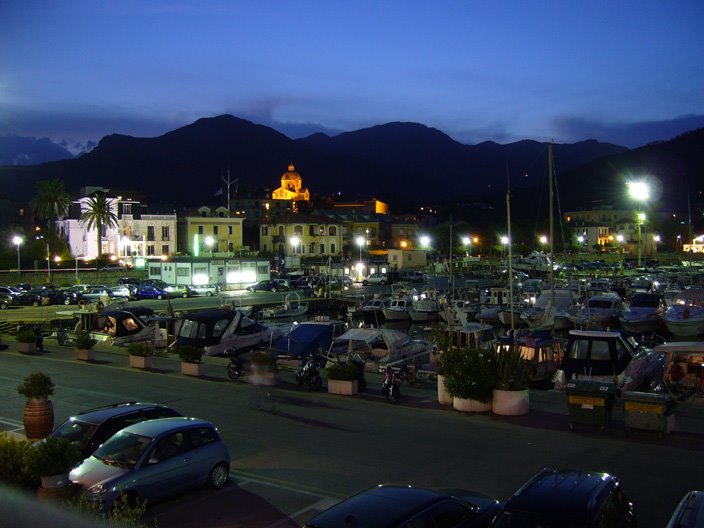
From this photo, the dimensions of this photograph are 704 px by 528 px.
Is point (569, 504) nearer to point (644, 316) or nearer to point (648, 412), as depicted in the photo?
point (648, 412)

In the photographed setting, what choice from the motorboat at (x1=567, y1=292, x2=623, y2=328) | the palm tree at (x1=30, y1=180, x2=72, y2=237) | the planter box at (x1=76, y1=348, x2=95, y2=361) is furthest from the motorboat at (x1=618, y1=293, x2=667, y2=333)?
the palm tree at (x1=30, y1=180, x2=72, y2=237)

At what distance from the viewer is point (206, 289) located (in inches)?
2623

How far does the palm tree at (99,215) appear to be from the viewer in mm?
79438

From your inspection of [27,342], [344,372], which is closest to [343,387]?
[344,372]

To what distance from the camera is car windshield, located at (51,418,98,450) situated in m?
11.5

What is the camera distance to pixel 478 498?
28.3ft

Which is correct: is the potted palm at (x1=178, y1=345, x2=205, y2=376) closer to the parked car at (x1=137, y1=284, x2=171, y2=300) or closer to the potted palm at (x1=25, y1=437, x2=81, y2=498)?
the potted palm at (x1=25, y1=437, x2=81, y2=498)

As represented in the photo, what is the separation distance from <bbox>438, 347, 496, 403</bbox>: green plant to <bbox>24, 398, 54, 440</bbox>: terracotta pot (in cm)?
946

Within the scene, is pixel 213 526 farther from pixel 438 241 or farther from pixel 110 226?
pixel 438 241

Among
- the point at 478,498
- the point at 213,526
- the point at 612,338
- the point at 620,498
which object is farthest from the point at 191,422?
the point at 612,338

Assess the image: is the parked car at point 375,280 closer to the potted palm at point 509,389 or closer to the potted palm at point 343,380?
the potted palm at point 343,380

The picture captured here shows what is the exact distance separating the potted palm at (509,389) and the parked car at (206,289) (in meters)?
50.2

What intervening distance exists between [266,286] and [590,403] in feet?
189

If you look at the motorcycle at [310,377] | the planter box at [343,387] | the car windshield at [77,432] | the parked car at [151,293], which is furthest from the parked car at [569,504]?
the parked car at [151,293]
